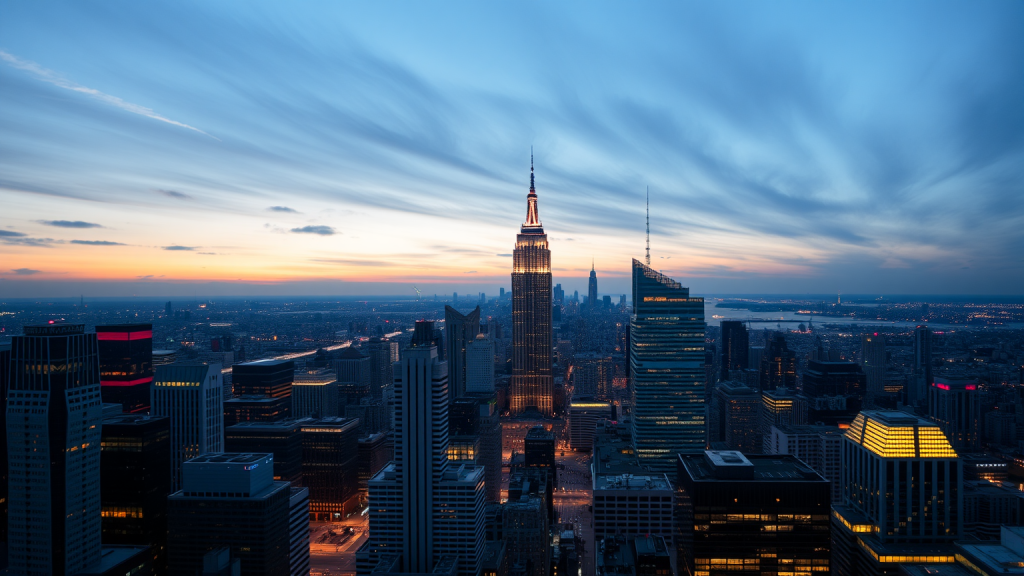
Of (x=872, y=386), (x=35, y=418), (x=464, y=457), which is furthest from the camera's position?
(x=872, y=386)

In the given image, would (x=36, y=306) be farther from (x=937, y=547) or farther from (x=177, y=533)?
(x=937, y=547)

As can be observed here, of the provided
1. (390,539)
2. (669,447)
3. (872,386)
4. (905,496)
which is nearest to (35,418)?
(390,539)

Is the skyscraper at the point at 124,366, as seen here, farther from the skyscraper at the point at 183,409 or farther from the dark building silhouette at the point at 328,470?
the skyscraper at the point at 183,409

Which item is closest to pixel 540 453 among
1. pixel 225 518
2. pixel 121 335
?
pixel 225 518

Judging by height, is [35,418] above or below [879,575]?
above

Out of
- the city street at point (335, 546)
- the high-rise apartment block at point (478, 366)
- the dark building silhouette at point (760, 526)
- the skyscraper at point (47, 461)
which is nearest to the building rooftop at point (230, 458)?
the skyscraper at point (47, 461)

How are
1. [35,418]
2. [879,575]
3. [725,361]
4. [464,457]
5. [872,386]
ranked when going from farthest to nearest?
1. [725,361]
2. [872,386]
3. [464,457]
4. [879,575]
5. [35,418]

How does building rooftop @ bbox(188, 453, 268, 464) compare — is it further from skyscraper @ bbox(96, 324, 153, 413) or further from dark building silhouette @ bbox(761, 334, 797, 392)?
dark building silhouette @ bbox(761, 334, 797, 392)

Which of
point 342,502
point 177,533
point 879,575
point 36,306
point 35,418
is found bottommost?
point 342,502
